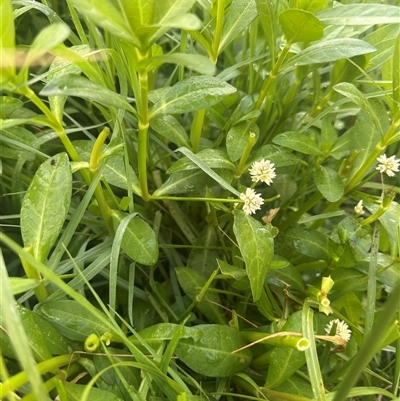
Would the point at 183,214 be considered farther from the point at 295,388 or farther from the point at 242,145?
the point at 295,388

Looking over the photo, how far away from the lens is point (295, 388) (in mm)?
516

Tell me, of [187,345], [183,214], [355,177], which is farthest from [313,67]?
[187,345]

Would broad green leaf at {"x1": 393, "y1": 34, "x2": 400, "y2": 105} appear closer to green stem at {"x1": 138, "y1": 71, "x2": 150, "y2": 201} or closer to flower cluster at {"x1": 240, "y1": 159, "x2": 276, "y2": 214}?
flower cluster at {"x1": 240, "y1": 159, "x2": 276, "y2": 214}

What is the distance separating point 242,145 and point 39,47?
0.88ft

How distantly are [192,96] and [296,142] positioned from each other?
16 centimetres

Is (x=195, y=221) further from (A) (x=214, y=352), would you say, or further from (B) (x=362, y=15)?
(B) (x=362, y=15)

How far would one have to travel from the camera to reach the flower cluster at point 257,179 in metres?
0.52

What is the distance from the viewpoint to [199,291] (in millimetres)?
564

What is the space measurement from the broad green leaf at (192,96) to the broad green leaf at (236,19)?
75 mm

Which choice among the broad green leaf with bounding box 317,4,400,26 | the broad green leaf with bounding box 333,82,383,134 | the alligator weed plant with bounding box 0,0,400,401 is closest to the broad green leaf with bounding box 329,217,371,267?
the alligator weed plant with bounding box 0,0,400,401

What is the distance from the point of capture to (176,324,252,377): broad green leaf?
0.49m

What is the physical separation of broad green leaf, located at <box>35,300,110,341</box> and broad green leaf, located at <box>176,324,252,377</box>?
0.29ft

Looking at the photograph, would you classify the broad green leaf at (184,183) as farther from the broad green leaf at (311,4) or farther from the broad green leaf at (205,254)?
the broad green leaf at (311,4)

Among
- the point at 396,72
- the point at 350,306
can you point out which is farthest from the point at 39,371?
the point at 396,72
